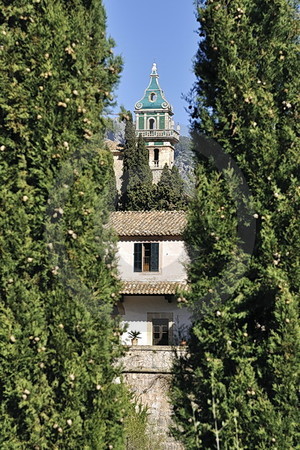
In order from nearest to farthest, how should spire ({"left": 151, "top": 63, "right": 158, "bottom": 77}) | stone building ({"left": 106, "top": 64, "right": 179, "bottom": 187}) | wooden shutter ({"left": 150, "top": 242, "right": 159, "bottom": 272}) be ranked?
1. wooden shutter ({"left": 150, "top": 242, "right": 159, "bottom": 272})
2. stone building ({"left": 106, "top": 64, "right": 179, "bottom": 187})
3. spire ({"left": 151, "top": 63, "right": 158, "bottom": 77})

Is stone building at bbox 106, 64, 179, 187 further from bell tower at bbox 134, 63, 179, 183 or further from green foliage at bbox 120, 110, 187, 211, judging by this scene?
green foliage at bbox 120, 110, 187, 211

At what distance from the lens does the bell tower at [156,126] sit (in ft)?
313

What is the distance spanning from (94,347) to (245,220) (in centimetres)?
230

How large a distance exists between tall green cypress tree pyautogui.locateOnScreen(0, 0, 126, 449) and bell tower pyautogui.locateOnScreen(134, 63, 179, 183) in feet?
264

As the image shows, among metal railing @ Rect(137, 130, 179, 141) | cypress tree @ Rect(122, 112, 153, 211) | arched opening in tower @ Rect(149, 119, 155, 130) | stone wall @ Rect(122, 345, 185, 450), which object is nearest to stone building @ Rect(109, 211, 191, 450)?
stone wall @ Rect(122, 345, 185, 450)

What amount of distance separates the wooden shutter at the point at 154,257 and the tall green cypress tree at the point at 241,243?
1981 centimetres

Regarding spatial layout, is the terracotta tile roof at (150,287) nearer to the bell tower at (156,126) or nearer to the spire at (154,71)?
the bell tower at (156,126)

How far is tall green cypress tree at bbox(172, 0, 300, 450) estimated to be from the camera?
314 inches

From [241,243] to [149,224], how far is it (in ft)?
67.9

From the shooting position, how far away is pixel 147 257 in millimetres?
28906

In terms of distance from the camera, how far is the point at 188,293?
8.54m

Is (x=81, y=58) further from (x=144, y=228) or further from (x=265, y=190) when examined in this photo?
(x=144, y=228)

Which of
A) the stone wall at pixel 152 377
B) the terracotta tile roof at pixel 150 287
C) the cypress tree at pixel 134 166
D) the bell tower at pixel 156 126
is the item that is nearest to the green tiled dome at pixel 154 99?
the bell tower at pixel 156 126

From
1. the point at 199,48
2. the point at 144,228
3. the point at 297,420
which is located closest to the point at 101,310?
the point at 297,420
